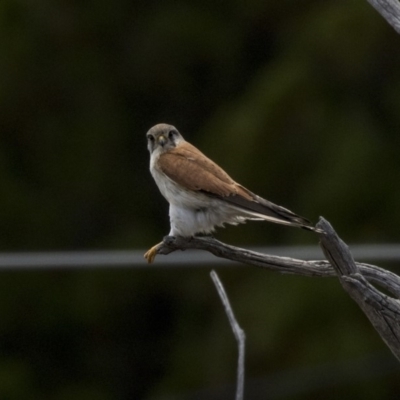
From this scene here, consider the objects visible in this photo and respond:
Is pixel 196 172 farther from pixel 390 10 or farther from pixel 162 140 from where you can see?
pixel 390 10

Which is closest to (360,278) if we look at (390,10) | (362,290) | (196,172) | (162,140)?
(362,290)

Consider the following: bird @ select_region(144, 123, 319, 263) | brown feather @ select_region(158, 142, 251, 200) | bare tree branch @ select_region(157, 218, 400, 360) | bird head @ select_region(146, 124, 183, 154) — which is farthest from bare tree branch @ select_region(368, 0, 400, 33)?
bird head @ select_region(146, 124, 183, 154)

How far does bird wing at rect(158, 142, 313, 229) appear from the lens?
2635 millimetres

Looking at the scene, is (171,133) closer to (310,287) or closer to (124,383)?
(310,287)

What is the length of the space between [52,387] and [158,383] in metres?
0.70

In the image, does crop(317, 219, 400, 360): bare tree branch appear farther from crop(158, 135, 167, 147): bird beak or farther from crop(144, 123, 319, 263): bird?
crop(158, 135, 167, 147): bird beak

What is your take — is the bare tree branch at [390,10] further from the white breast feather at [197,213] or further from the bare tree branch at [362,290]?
the white breast feather at [197,213]

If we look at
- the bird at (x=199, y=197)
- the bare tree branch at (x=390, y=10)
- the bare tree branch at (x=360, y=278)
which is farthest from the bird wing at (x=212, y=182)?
the bare tree branch at (x=390, y=10)

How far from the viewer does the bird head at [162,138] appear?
3831 mm

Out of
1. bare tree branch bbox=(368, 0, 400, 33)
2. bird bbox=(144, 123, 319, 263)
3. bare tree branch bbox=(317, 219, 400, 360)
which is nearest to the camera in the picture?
bare tree branch bbox=(317, 219, 400, 360)

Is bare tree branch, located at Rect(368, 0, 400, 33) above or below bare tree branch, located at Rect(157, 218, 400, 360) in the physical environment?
above

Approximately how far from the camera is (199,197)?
319 cm

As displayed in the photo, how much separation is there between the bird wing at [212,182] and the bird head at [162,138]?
→ 6 centimetres

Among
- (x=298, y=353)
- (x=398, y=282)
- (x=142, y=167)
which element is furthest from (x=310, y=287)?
(x=398, y=282)
